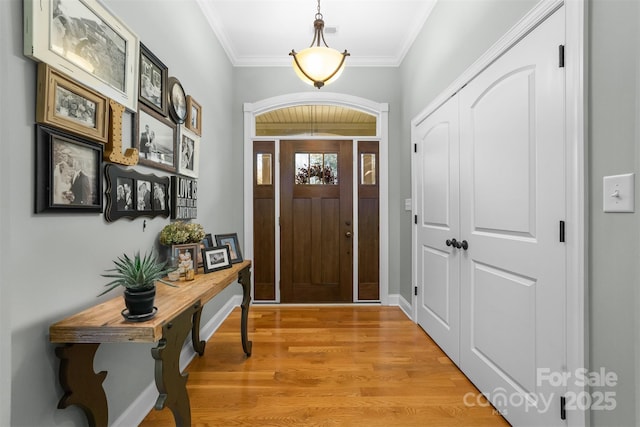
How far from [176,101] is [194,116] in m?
0.32

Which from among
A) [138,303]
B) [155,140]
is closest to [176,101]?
[155,140]

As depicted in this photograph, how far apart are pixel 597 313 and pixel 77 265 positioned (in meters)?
2.10

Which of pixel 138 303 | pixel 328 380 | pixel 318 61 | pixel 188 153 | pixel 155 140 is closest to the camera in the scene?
pixel 138 303

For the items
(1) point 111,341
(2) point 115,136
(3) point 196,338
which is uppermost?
(2) point 115,136

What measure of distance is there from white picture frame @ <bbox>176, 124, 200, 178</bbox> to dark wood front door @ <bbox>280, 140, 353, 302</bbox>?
4.46 ft

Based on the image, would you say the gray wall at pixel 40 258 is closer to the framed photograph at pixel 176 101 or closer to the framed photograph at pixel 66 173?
the framed photograph at pixel 66 173

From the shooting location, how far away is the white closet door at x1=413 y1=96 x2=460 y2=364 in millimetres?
2223

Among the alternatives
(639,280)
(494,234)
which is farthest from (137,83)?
(639,280)

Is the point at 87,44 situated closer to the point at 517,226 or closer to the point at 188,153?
the point at 188,153

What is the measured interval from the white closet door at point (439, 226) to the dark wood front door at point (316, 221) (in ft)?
3.13

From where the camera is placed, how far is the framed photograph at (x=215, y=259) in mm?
2057

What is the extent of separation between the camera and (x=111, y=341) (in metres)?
1.09

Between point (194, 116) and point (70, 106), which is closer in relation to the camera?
point (70, 106)

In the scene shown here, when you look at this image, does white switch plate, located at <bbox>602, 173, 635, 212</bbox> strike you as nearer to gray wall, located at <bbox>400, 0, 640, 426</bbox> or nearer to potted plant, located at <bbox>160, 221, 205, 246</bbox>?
gray wall, located at <bbox>400, 0, 640, 426</bbox>
